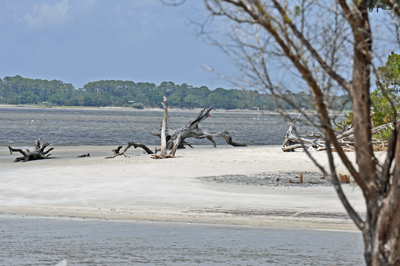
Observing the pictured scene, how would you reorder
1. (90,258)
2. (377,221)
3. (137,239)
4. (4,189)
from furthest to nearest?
(4,189) < (137,239) < (90,258) < (377,221)

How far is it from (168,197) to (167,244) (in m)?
3.82

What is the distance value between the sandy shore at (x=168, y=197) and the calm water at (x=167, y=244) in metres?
0.69

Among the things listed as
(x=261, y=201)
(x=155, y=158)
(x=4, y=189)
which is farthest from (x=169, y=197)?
(x=155, y=158)

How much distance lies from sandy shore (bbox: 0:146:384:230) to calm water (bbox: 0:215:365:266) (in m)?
0.69

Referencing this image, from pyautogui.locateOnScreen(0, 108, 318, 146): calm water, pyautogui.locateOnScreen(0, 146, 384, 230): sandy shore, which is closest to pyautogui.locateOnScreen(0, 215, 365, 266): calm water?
pyautogui.locateOnScreen(0, 146, 384, 230): sandy shore

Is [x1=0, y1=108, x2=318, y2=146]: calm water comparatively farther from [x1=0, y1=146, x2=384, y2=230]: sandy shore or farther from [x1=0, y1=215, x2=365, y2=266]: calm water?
[x1=0, y1=146, x2=384, y2=230]: sandy shore

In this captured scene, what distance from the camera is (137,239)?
867cm

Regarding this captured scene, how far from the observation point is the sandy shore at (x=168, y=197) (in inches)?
404

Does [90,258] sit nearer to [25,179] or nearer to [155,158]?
[25,179]

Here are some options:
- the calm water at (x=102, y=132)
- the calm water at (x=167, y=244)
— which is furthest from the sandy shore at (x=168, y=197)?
the calm water at (x=102, y=132)

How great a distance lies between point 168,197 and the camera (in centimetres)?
1218

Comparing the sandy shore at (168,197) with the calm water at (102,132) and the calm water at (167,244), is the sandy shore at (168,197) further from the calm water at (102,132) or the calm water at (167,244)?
the calm water at (102,132)

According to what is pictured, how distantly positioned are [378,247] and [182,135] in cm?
2283

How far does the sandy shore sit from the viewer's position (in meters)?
10.3
